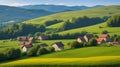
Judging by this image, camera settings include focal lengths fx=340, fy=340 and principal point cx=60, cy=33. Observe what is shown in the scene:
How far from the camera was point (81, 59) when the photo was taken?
81.6 m

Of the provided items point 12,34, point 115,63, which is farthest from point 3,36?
point 115,63

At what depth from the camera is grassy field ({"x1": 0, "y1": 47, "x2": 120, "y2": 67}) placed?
244 feet

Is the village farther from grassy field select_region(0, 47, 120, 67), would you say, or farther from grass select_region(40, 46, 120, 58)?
grassy field select_region(0, 47, 120, 67)

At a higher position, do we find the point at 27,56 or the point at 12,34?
the point at 27,56

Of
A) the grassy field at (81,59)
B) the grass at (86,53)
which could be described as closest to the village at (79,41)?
the grass at (86,53)

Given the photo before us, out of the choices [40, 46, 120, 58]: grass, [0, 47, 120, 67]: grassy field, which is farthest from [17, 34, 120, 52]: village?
[0, 47, 120, 67]: grassy field

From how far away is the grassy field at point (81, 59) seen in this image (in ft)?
244

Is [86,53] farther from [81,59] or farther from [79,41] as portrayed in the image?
[79,41]

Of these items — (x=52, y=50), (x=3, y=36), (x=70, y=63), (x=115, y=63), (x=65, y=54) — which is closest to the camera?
(x=115, y=63)

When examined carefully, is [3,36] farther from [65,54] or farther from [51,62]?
[51,62]

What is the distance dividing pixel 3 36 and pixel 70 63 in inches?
4740

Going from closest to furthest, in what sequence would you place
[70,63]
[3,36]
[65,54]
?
[70,63] < [65,54] < [3,36]

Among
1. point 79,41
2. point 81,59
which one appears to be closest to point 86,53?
point 81,59

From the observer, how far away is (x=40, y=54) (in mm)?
101188
